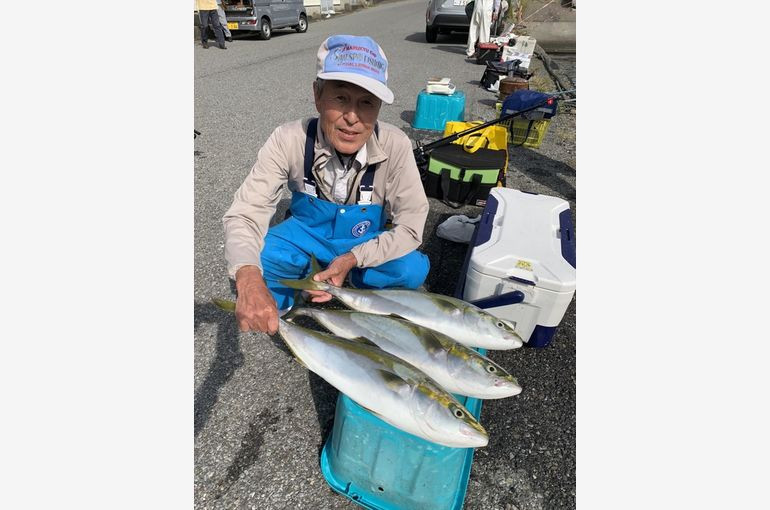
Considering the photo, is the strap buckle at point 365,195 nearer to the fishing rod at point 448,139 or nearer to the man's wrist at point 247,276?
the man's wrist at point 247,276

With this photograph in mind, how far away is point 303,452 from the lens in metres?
2.13

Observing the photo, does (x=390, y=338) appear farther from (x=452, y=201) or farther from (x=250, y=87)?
(x=250, y=87)

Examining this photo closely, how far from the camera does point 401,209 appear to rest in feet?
8.83

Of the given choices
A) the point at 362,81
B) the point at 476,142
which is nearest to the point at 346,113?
the point at 362,81

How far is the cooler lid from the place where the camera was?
239 centimetres

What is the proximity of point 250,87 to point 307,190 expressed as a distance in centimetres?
784

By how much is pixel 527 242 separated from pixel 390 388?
165cm

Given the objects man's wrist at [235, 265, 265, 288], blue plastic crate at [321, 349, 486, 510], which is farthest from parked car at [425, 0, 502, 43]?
blue plastic crate at [321, 349, 486, 510]

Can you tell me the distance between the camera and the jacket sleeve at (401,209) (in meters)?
2.55

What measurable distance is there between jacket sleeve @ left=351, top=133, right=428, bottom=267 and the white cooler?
18.4 inches

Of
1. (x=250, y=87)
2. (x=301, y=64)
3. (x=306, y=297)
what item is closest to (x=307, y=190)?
(x=306, y=297)

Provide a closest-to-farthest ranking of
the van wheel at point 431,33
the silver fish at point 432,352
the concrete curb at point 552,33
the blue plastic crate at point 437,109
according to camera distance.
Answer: the silver fish at point 432,352 < the blue plastic crate at point 437,109 < the van wheel at point 431,33 < the concrete curb at point 552,33

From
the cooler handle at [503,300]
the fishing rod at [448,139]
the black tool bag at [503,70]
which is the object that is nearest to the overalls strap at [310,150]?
the cooler handle at [503,300]
